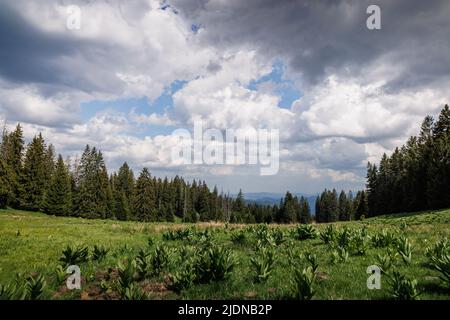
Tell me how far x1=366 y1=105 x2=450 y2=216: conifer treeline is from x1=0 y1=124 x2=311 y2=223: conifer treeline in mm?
42021

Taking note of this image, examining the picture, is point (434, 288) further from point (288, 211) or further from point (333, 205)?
point (333, 205)

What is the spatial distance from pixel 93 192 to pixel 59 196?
33.7ft

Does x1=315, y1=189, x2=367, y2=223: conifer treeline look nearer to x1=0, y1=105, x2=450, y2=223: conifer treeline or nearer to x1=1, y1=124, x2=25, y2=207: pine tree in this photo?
x1=0, y1=105, x2=450, y2=223: conifer treeline

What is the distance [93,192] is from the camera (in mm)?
84125

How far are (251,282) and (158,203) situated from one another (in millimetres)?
112387

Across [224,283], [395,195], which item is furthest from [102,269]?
[395,195]

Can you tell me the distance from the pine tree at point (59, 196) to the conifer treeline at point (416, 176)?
70.8 metres

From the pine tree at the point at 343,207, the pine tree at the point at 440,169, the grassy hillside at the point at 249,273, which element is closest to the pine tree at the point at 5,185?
the grassy hillside at the point at 249,273

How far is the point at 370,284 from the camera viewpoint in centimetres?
855

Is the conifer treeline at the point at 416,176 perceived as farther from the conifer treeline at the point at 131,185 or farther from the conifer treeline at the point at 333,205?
the conifer treeline at the point at 333,205

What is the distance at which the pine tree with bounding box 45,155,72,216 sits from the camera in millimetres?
73438

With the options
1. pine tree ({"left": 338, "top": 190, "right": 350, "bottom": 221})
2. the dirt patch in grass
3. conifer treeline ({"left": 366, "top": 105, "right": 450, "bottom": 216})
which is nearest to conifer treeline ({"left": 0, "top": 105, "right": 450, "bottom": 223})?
conifer treeline ({"left": 366, "top": 105, "right": 450, "bottom": 216})

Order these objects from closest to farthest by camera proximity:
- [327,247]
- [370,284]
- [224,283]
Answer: [370,284] < [224,283] < [327,247]
